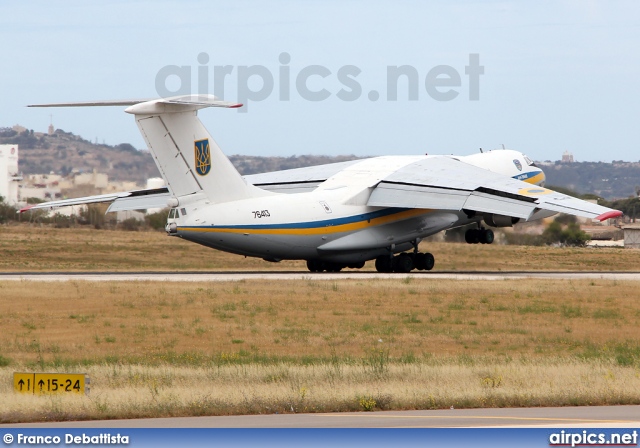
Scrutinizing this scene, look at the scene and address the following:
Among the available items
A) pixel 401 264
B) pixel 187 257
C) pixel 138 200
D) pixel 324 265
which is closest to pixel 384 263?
pixel 401 264

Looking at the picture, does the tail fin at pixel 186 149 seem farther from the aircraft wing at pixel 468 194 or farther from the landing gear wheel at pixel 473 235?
the landing gear wheel at pixel 473 235

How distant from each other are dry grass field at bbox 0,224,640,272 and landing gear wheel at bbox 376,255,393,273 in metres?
5.04

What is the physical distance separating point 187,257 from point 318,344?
28.3 metres

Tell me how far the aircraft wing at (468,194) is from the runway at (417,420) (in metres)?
17.9

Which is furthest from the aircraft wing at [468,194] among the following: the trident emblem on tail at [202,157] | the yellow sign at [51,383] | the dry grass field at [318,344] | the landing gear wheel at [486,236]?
the yellow sign at [51,383]

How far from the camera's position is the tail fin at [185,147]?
2892cm

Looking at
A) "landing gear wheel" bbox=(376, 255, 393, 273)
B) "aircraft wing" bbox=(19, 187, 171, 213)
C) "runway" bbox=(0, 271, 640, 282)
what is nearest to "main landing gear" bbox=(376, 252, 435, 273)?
"landing gear wheel" bbox=(376, 255, 393, 273)

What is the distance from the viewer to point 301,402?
13.0m

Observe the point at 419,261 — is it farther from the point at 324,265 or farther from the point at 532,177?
the point at 532,177

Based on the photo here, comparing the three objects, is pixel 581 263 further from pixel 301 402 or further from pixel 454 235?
pixel 301 402

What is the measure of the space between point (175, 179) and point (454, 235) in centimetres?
2142

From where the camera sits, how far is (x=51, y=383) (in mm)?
13703

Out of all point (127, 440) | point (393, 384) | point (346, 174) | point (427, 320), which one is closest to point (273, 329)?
point (427, 320)

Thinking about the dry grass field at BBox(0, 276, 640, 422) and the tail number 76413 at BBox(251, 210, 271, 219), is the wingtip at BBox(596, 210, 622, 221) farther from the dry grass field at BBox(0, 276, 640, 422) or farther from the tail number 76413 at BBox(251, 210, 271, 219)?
the tail number 76413 at BBox(251, 210, 271, 219)
